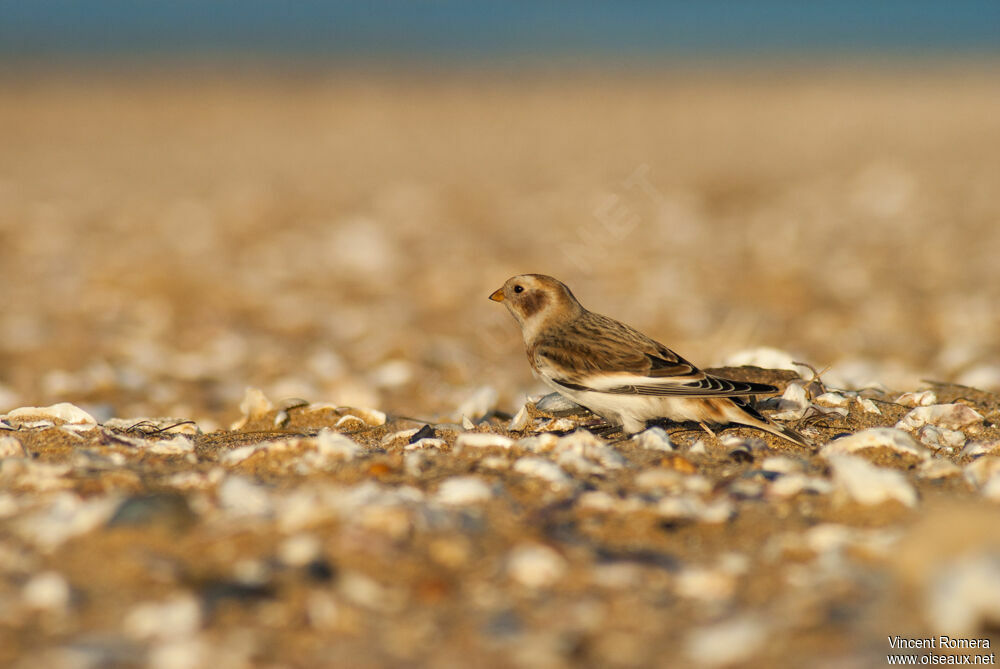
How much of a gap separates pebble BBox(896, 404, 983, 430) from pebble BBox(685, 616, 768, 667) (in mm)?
2237

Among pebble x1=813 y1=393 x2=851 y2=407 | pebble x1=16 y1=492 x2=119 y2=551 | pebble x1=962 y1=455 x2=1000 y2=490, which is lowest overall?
pebble x1=16 y1=492 x2=119 y2=551

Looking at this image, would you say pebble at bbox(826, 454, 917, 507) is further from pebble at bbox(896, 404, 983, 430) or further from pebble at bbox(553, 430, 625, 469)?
pebble at bbox(896, 404, 983, 430)

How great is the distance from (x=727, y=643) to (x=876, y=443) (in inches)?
64.0

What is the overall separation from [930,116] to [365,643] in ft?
79.1

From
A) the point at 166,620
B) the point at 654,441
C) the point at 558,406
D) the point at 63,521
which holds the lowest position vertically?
the point at 166,620

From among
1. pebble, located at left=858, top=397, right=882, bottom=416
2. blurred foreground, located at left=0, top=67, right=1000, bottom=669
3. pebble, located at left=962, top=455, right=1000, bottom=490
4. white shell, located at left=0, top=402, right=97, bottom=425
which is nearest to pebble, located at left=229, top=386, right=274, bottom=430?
blurred foreground, located at left=0, top=67, right=1000, bottom=669

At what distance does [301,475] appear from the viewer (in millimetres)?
3279

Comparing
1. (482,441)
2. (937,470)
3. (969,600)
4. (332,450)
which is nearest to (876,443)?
(937,470)

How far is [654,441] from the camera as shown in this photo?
3689 mm

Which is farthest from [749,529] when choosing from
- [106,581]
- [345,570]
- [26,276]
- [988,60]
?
[988,60]

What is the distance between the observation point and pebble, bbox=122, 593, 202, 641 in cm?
227

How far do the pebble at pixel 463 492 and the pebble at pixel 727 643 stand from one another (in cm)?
88

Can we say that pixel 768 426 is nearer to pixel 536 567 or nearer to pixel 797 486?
pixel 797 486

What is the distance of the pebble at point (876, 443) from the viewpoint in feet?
11.5
